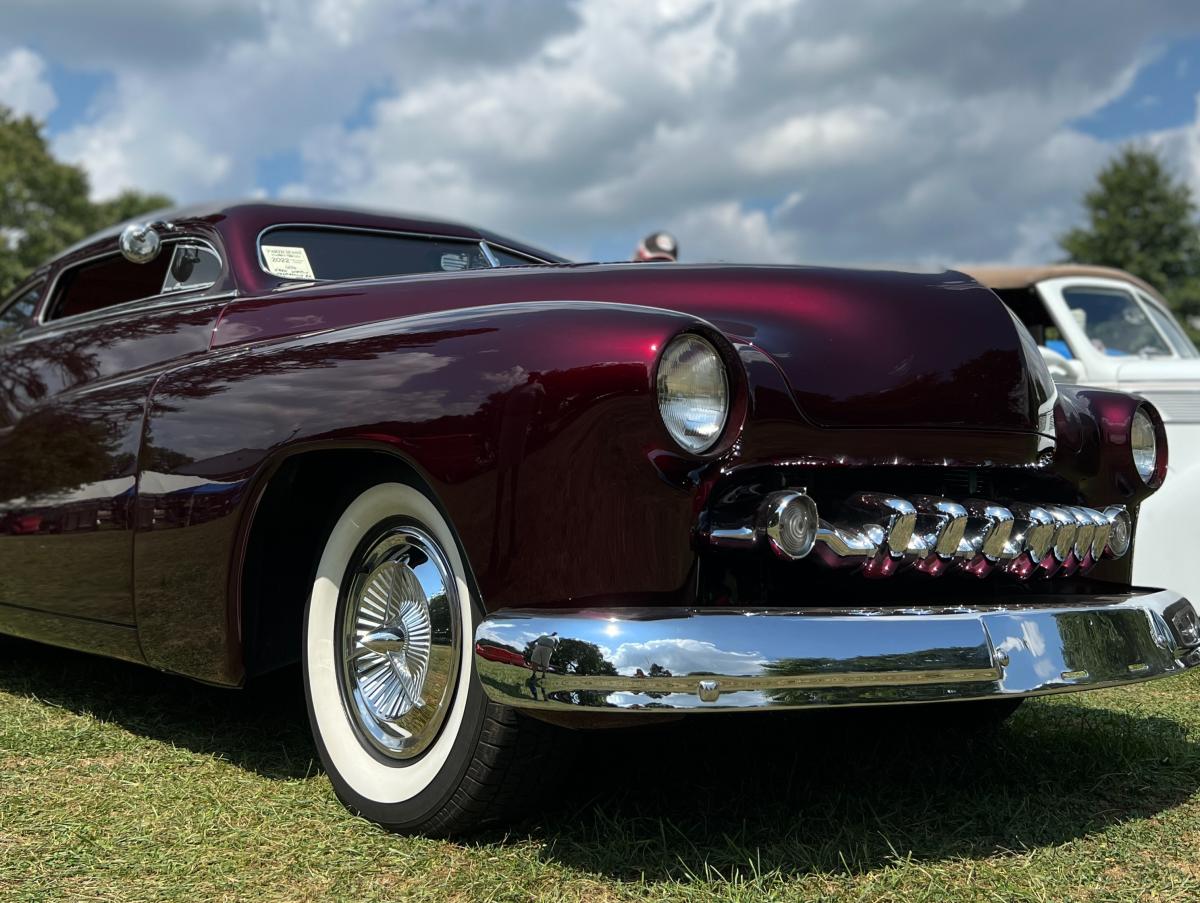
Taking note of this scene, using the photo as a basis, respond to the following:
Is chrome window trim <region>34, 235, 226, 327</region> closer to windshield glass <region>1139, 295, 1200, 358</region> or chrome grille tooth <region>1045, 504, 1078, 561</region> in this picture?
chrome grille tooth <region>1045, 504, 1078, 561</region>

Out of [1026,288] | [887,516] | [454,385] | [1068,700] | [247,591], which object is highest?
[1026,288]

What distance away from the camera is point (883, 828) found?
89.8 inches

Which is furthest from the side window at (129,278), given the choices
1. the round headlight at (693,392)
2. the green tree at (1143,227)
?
the green tree at (1143,227)

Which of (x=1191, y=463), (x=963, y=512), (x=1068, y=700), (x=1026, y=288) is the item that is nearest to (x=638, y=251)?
(x=1026, y=288)

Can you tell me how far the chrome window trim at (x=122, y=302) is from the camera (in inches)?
131

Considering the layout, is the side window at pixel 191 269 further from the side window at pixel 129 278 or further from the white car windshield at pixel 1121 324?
the white car windshield at pixel 1121 324

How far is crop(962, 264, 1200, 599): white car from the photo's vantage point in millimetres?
5617

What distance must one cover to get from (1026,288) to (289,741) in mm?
5096

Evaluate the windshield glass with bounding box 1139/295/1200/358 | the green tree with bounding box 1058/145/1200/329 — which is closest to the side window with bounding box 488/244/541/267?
the windshield glass with bounding box 1139/295/1200/358

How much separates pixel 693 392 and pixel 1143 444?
1430mm

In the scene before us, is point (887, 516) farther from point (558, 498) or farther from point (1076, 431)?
point (1076, 431)

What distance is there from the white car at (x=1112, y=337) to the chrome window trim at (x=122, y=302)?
3735 millimetres

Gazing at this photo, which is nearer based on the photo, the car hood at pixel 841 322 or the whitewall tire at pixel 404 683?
the whitewall tire at pixel 404 683

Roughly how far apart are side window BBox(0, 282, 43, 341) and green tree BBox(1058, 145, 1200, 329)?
125ft
